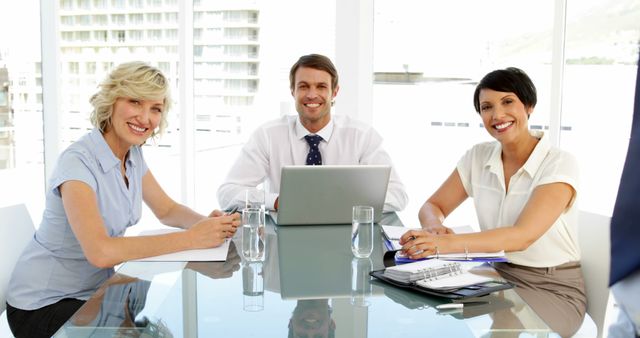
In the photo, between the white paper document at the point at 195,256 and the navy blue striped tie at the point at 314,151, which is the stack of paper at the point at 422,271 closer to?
the white paper document at the point at 195,256

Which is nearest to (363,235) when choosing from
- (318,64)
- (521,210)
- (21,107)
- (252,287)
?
(252,287)

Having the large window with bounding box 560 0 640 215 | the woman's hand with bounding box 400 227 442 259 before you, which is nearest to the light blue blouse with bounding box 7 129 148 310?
the woman's hand with bounding box 400 227 442 259

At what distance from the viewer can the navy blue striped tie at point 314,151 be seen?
9.78 feet

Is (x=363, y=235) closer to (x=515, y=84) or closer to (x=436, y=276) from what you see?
(x=436, y=276)

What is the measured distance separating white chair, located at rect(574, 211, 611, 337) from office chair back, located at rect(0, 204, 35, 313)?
180 centimetres

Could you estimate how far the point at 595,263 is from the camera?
2.15 m

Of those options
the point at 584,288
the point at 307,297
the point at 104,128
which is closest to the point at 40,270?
the point at 104,128

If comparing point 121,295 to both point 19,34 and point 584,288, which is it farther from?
point 19,34

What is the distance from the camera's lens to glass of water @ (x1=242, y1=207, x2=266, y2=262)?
71.9 inches

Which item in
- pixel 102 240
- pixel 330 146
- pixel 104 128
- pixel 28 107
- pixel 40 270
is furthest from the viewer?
pixel 28 107

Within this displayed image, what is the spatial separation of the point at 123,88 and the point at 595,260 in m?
1.65

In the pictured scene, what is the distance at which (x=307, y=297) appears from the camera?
1.49 meters

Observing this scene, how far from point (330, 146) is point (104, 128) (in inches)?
45.6

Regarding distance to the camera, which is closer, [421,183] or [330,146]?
[330,146]
